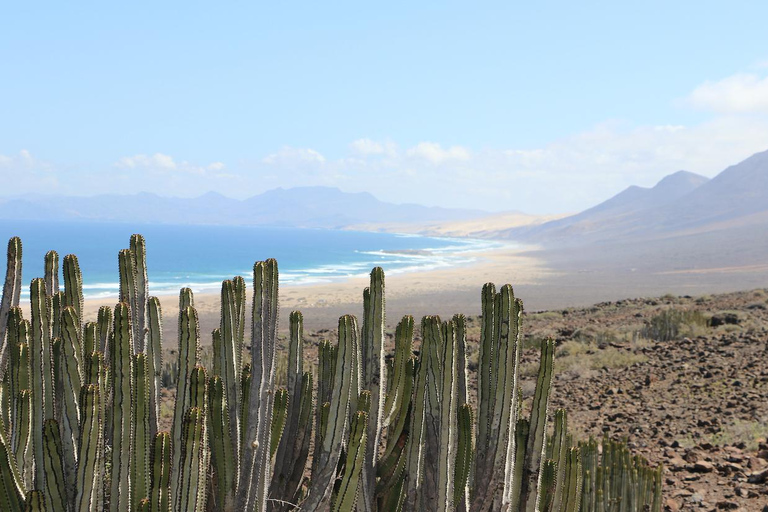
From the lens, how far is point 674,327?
16078 mm

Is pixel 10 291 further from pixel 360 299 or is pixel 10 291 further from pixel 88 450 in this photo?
pixel 360 299

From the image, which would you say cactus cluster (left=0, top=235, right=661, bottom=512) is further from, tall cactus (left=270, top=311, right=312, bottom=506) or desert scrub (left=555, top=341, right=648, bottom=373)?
desert scrub (left=555, top=341, right=648, bottom=373)

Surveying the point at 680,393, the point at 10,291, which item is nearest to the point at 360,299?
the point at 680,393

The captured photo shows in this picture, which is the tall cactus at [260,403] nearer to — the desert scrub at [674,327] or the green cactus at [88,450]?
the green cactus at [88,450]

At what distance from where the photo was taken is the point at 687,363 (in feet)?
40.9

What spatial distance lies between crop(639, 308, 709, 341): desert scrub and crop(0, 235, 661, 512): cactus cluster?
13055 millimetres

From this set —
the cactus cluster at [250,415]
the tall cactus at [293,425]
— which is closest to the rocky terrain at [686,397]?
the cactus cluster at [250,415]

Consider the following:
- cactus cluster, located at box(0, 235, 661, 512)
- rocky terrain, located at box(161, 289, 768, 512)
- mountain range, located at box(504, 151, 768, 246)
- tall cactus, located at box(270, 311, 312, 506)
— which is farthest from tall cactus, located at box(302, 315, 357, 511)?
mountain range, located at box(504, 151, 768, 246)

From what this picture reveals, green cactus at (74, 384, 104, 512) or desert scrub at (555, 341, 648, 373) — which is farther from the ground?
green cactus at (74, 384, 104, 512)

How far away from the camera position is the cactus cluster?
255 centimetres

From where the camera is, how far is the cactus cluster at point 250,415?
2.55 metres

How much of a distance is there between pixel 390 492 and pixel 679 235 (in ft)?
404

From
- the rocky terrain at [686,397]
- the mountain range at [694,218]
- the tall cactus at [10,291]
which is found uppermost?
the mountain range at [694,218]

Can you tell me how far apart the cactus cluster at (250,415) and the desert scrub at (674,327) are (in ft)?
42.8
